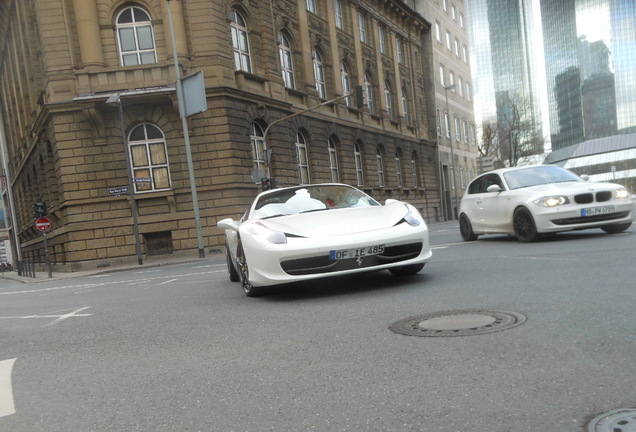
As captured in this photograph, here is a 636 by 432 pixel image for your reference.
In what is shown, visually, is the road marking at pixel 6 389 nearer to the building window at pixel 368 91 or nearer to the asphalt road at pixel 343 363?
the asphalt road at pixel 343 363

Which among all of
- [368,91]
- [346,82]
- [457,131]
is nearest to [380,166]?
[368,91]

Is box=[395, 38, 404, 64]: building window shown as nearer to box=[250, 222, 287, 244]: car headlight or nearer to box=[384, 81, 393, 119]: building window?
box=[384, 81, 393, 119]: building window

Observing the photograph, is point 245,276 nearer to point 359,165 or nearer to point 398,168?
point 359,165

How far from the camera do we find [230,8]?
24.1m

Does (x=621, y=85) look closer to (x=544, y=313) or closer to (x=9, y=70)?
(x=9, y=70)

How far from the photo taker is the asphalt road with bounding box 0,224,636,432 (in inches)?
95.8

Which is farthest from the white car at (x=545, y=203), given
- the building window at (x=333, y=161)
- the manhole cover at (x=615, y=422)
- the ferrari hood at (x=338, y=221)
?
the building window at (x=333, y=161)

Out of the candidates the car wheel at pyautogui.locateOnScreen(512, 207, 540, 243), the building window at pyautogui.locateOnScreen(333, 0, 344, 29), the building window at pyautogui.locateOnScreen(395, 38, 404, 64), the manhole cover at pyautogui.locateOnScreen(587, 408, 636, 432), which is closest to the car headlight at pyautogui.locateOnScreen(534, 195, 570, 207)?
the car wheel at pyautogui.locateOnScreen(512, 207, 540, 243)

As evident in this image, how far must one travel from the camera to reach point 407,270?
22.0 feet

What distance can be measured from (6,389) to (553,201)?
7998 millimetres

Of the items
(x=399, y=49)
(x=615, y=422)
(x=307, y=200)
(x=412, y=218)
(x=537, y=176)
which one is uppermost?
(x=399, y=49)

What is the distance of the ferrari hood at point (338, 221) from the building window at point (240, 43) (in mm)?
19040

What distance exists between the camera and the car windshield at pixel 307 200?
22.2ft

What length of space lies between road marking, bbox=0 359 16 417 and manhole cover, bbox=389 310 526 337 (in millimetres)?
2424
